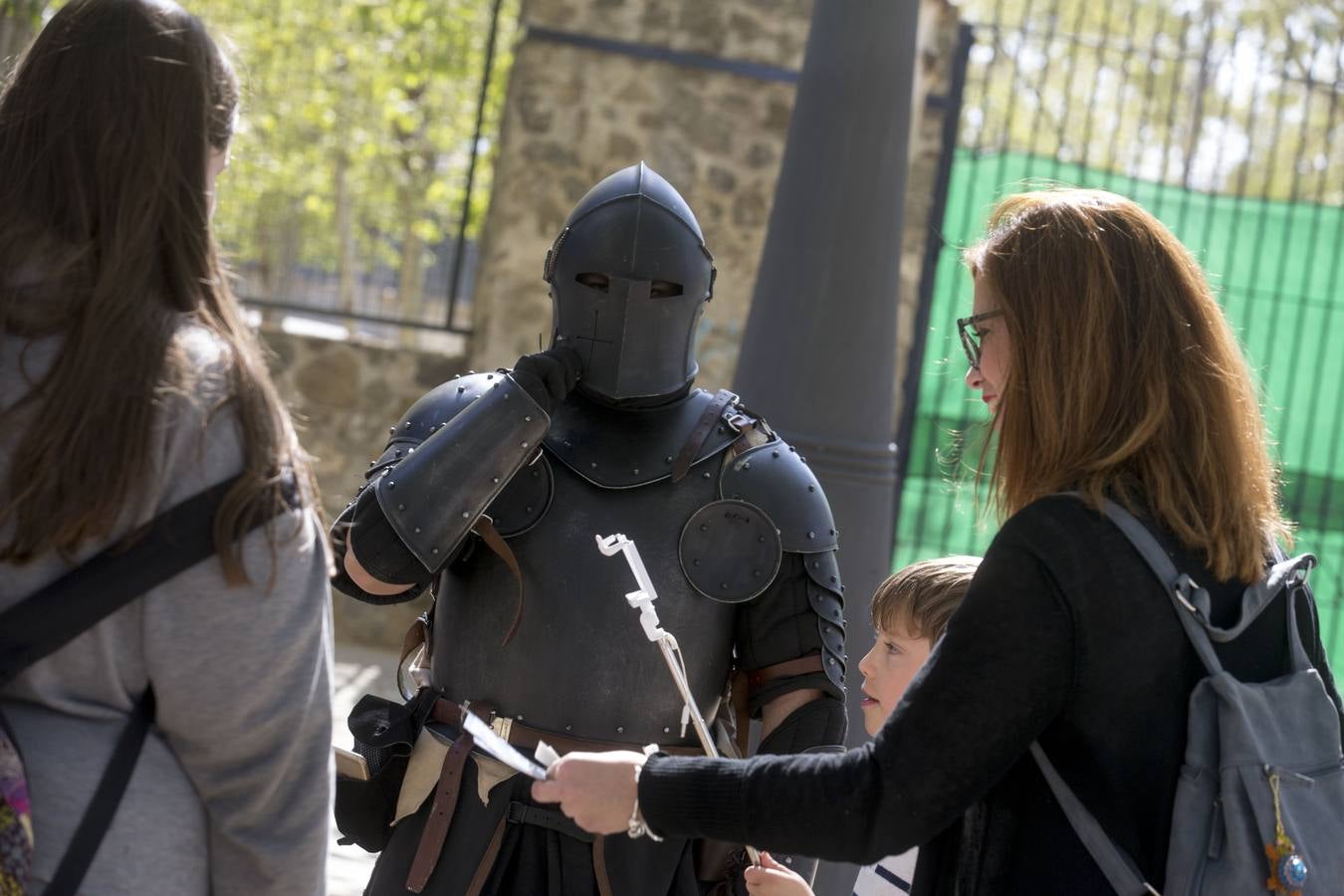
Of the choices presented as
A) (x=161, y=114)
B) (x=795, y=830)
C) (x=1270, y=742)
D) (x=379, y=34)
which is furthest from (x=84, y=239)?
(x=379, y=34)

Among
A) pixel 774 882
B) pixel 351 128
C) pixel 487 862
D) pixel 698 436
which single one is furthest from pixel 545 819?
pixel 351 128

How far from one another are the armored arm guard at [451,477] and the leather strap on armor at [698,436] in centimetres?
24

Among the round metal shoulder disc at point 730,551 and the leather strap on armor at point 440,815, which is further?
the round metal shoulder disc at point 730,551

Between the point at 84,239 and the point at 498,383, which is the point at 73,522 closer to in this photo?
the point at 84,239

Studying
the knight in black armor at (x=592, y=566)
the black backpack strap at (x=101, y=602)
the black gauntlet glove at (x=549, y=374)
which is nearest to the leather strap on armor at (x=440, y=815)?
the knight in black armor at (x=592, y=566)

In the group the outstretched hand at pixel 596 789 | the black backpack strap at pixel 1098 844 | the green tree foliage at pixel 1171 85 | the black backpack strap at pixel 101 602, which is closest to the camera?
the black backpack strap at pixel 101 602

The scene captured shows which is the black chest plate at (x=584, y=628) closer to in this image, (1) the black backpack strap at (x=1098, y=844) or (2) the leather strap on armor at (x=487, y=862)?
(2) the leather strap on armor at (x=487, y=862)

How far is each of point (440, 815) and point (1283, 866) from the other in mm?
1263

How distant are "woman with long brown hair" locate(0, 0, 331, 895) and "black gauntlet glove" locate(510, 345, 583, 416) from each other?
892mm

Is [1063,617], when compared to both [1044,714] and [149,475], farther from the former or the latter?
[149,475]

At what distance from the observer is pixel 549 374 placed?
2.40m

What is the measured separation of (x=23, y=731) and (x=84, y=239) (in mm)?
445

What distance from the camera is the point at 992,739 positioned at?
1.44m

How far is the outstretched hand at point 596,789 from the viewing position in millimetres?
1618
